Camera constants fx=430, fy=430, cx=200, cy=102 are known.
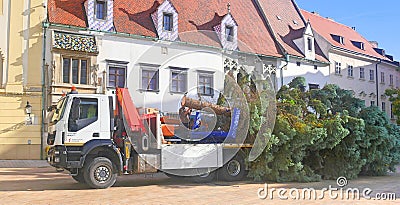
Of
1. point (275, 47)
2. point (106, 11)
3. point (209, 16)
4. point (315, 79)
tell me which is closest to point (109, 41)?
point (106, 11)

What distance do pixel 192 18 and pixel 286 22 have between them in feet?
34.3

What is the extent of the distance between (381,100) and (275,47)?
1582 cm

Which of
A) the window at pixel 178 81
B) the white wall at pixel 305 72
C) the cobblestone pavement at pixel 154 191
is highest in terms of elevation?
the white wall at pixel 305 72

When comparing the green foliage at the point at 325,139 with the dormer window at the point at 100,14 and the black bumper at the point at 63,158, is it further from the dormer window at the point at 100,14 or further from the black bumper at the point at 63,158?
the dormer window at the point at 100,14

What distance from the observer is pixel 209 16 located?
31.7m

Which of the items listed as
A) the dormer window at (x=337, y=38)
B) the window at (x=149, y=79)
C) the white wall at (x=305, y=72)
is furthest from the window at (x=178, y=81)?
the dormer window at (x=337, y=38)

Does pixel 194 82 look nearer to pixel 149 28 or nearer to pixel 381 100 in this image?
pixel 149 28

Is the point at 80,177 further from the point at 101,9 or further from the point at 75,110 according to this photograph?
the point at 101,9

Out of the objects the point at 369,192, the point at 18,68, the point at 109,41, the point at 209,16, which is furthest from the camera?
the point at 209,16

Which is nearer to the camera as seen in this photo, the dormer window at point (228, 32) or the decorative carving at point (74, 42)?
the decorative carving at point (74, 42)

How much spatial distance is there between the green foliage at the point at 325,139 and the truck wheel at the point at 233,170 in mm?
329

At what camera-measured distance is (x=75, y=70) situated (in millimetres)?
24594

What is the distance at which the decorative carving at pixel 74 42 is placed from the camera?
24.0 metres

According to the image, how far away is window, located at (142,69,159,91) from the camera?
26219 millimetres
